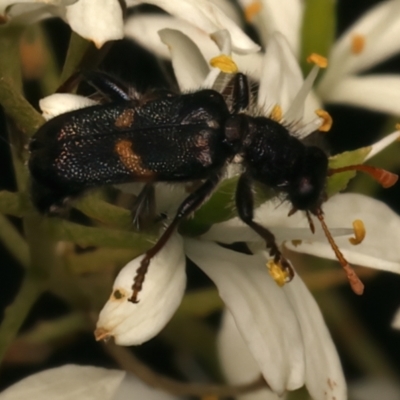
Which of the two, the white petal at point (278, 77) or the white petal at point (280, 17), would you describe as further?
the white petal at point (280, 17)

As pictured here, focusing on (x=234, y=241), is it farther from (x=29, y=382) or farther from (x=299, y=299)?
(x=29, y=382)

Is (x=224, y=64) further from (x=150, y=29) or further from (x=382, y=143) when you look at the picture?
(x=150, y=29)

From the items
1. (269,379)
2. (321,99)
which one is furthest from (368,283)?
(269,379)

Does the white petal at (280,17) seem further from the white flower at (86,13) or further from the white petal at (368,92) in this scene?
the white flower at (86,13)

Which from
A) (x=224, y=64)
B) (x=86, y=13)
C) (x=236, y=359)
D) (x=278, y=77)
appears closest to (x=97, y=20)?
(x=86, y=13)

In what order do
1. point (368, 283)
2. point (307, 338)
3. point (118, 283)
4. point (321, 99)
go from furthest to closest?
1. point (368, 283)
2. point (321, 99)
3. point (307, 338)
4. point (118, 283)

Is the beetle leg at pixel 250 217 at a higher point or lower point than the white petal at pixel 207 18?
lower

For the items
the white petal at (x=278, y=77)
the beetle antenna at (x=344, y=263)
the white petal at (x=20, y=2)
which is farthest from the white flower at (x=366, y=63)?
the white petal at (x=20, y=2)
